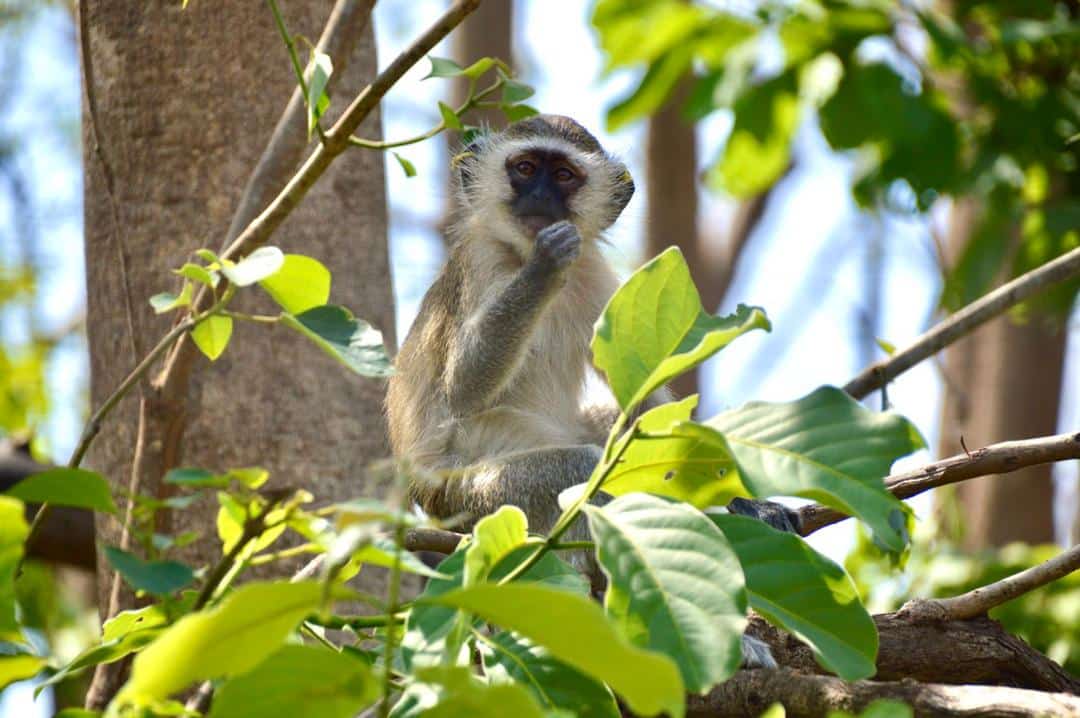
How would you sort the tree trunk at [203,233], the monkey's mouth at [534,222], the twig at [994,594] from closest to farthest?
the twig at [994,594] → the tree trunk at [203,233] → the monkey's mouth at [534,222]

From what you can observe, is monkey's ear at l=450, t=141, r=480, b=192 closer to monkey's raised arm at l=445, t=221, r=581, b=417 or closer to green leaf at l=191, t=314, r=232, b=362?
monkey's raised arm at l=445, t=221, r=581, b=417

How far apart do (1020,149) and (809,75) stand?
114cm

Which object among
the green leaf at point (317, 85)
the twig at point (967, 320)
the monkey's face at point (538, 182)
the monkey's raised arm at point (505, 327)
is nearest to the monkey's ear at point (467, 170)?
the monkey's face at point (538, 182)

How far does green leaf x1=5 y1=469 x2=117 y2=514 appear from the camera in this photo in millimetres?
1791

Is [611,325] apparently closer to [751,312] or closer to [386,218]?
[751,312]

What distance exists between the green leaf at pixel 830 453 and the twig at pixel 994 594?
1169 mm

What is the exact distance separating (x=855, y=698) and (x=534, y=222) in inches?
125

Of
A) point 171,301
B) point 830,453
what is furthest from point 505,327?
point 830,453

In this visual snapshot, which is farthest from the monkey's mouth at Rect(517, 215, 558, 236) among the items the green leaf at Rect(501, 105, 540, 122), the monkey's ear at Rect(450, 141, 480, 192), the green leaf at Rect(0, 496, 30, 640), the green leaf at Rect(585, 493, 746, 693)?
the green leaf at Rect(0, 496, 30, 640)

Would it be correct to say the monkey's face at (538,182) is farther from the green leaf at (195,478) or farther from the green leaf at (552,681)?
the green leaf at (195,478)

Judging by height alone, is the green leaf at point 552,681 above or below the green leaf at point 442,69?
below

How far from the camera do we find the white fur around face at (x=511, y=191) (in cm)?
540

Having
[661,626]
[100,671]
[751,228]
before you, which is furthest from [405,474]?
[751,228]

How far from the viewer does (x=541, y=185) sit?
5.46 metres
